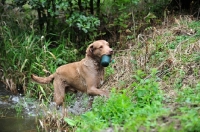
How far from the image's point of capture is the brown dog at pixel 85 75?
775 centimetres

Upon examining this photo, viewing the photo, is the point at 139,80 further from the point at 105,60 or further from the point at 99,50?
the point at 99,50

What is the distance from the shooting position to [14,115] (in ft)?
29.4

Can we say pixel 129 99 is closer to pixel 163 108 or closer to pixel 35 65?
pixel 163 108

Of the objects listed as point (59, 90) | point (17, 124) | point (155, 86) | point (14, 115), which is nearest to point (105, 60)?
point (155, 86)

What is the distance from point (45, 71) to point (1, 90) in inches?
60.3

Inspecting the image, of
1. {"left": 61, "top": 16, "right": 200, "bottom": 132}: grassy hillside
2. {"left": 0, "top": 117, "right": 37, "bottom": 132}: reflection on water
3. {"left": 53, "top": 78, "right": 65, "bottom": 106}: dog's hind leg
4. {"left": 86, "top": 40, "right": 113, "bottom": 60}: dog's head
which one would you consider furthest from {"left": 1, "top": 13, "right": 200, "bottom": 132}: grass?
{"left": 86, "top": 40, "right": 113, "bottom": 60}: dog's head

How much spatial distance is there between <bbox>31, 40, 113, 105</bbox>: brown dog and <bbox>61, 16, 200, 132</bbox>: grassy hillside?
39cm

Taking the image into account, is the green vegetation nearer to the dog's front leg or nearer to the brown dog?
the dog's front leg

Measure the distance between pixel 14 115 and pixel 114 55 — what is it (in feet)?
10.1

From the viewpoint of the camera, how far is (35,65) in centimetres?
1005

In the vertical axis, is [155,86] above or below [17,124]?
above

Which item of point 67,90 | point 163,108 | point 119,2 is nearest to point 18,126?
point 67,90

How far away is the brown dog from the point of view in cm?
775

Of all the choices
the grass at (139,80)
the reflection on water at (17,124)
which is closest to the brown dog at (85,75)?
the grass at (139,80)
